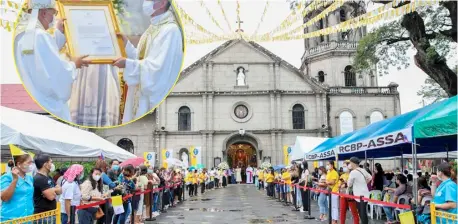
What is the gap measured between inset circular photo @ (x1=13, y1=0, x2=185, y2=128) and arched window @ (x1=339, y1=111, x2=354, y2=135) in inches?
1369

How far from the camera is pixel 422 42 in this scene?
15172 millimetres

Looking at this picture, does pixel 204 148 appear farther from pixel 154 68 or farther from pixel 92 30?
pixel 154 68

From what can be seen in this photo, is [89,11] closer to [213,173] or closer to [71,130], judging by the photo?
[71,130]

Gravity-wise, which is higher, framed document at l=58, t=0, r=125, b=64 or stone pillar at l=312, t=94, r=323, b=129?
stone pillar at l=312, t=94, r=323, b=129

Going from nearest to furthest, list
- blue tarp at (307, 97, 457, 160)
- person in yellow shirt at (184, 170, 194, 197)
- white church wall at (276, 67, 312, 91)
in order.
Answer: blue tarp at (307, 97, 457, 160)
person in yellow shirt at (184, 170, 194, 197)
white church wall at (276, 67, 312, 91)

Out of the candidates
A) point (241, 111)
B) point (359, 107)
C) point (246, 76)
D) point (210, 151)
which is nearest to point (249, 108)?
point (241, 111)

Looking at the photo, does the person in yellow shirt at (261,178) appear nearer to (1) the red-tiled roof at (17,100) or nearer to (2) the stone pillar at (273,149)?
(2) the stone pillar at (273,149)

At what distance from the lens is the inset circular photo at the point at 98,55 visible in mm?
7395

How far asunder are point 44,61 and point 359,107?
3646 cm

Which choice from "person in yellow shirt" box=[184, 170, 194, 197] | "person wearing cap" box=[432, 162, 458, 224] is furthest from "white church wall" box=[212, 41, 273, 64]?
"person wearing cap" box=[432, 162, 458, 224]

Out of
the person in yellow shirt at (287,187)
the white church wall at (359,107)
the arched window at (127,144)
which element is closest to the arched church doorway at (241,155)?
the white church wall at (359,107)

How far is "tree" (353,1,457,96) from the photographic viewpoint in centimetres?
1491

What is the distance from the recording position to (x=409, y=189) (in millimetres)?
11641

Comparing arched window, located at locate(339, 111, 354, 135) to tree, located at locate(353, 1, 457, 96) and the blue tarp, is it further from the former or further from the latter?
the blue tarp
